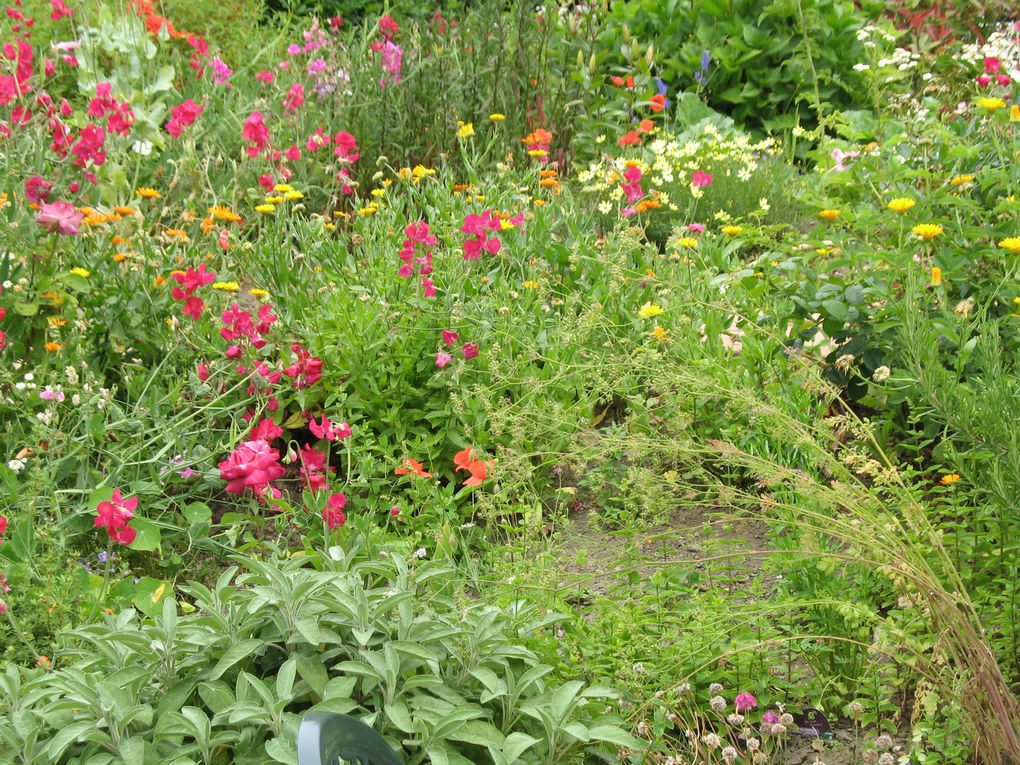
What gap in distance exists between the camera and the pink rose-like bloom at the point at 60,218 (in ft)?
10.7

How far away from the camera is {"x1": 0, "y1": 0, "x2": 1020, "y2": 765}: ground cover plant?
6.75 feet

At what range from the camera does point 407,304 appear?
142 inches

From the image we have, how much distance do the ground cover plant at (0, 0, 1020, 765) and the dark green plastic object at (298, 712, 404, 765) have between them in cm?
31

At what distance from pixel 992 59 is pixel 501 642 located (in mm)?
3706

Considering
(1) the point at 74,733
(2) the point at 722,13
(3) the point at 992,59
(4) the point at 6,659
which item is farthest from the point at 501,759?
(2) the point at 722,13

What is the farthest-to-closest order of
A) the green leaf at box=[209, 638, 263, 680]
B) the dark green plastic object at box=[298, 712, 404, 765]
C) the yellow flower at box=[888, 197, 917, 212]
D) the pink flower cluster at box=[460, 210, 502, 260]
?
the pink flower cluster at box=[460, 210, 502, 260], the yellow flower at box=[888, 197, 917, 212], the green leaf at box=[209, 638, 263, 680], the dark green plastic object at box=[298, 712, 404, 765]

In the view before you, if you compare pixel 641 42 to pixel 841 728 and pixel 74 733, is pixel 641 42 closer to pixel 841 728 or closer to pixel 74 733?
pixel 841 728

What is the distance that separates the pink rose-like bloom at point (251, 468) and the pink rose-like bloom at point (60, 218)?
3.15 ft

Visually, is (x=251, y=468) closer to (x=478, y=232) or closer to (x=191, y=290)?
(x=191, y=290)

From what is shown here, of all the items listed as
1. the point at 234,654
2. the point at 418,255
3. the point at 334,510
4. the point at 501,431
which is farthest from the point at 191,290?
the point at 234,654

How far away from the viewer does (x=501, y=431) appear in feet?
10.9

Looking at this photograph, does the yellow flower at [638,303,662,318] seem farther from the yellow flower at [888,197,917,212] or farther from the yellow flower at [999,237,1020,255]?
the yellow flower at [999,237,1020,255]

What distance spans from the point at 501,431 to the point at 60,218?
1473 mm

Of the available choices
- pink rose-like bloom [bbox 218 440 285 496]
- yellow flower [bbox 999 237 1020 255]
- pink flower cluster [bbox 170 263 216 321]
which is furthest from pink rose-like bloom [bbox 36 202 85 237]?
yellow flower [bbox 999 237 1020 255]
